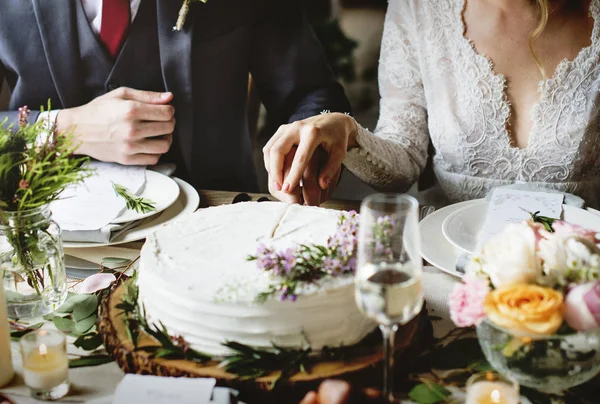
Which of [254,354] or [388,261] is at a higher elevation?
[388,261]

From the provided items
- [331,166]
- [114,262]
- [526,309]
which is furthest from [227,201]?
[526,309]

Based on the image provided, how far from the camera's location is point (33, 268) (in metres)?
1.11

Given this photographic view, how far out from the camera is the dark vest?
1907mm

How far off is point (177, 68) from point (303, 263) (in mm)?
1206

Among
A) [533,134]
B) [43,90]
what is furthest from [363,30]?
[43,90]

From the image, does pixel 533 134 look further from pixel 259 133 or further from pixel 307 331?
pixel 307 331

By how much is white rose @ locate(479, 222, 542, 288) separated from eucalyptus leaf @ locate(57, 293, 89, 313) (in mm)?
671

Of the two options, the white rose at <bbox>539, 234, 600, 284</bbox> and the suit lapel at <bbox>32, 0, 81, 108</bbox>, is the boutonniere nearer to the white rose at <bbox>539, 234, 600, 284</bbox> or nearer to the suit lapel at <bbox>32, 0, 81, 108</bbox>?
the suit lapel at <bbox>32, 0, 81, 108</bbox>

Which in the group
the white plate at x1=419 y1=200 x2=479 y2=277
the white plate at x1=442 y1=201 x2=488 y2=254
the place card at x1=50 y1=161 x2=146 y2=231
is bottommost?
the place card at x1=50 y1=161 x2=146 y2=231

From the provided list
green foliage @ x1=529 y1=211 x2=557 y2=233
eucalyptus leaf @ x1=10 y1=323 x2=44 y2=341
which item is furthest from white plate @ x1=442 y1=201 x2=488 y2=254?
eucalyptus leaf @ x1=10 y1=323 x2=44 y2=341

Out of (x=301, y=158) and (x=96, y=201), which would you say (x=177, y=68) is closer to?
(x=96, y=201)

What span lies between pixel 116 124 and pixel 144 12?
0.43 meters

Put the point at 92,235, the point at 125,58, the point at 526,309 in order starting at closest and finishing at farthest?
the point at 526,309 → the point at 92,235 → the point at 125,58

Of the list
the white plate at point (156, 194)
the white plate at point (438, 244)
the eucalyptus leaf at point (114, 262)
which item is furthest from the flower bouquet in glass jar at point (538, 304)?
the white plate at point (156, 194)
